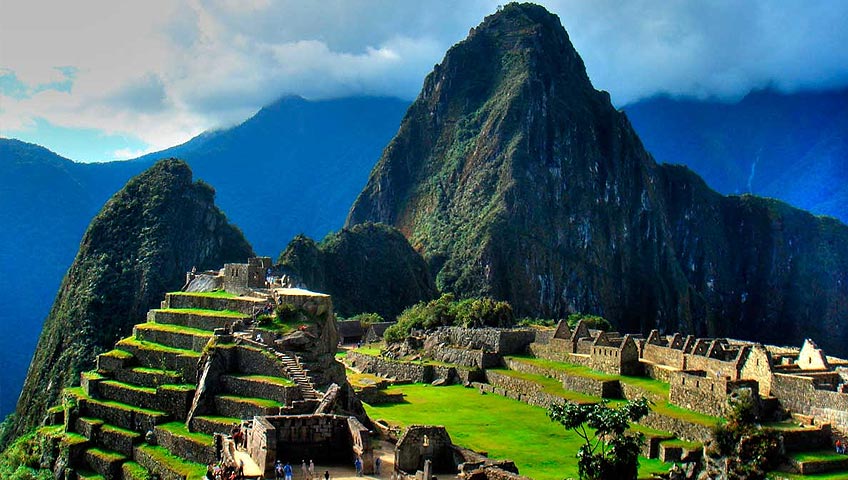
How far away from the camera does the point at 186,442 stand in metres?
28.8

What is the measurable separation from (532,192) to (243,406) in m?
139

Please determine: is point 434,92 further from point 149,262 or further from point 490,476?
point 490,476

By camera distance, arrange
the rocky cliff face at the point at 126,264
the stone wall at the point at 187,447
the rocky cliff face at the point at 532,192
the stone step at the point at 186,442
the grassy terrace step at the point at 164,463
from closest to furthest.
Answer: the grassy terrace step at the point at 164,463 → the stone wall at the point at 187,447 → the stone step at the point at 186,442 → the rocky cliff face at the point at 126,264 → the rocky cliff face at the point at 532,192

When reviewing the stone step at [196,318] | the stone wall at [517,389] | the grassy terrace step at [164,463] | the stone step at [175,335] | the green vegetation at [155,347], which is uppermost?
the stone step at [196,318]

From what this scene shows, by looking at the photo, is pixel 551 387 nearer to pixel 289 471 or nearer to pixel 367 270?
pixel 289 471

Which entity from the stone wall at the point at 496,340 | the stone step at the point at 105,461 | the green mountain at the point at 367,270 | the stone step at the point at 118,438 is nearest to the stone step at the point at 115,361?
the stone step at the point at 118,438

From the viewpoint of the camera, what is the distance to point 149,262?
323 feet

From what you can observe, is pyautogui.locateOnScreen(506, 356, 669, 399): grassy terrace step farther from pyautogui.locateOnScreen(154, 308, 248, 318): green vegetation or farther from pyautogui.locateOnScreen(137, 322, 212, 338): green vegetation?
pyautogui.locateOnScreen(137, 322, 212, 338): green vegetation

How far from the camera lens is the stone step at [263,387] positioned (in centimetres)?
2794

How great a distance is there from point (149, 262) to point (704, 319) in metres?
132

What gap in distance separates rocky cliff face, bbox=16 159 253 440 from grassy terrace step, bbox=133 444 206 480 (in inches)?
1606

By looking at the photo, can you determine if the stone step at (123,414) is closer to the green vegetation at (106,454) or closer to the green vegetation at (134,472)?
the green vegetation at (106,454)

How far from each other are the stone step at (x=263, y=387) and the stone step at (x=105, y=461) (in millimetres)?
5226

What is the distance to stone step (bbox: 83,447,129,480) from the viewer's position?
31.6m
